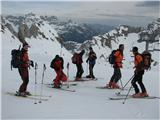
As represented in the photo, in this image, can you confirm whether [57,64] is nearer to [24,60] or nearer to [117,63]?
[117,63]

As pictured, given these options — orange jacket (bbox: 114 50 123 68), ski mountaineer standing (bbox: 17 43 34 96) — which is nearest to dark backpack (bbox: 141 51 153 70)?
orange jacket (bbox: 114 50 123 68)

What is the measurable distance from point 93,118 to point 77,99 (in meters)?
3.06

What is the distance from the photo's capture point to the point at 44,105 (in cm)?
1308

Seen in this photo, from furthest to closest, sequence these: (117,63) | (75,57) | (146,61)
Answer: (75,57)
(117,63)
(146,61)

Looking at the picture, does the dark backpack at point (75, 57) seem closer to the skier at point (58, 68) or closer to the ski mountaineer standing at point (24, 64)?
the skier at point (58, 68)

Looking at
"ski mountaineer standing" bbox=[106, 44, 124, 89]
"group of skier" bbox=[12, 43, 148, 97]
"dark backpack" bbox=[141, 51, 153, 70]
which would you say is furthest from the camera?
"ski mountaineer standing" bbox=[106, 44, 124, 89]

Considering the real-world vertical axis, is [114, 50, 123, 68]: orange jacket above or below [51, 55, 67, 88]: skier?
above

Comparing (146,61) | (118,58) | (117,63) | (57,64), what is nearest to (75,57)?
(57,64)

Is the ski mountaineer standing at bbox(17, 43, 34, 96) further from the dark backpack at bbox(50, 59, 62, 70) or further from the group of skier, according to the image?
the dark backpack at bbox(50, 59, 62, 70)

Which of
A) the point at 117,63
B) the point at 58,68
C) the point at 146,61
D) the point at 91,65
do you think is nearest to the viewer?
the point at 146,61

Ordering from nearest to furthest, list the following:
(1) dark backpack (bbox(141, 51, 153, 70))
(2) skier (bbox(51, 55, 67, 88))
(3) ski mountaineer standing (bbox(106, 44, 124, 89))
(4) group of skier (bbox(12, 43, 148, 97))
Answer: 1. (4) group of skier (bbox(12, 43, 148, 97))
2. (1) dark backpack (bbox(141, 51, 153, 70))
3. (3) ski mountaineer standing (bbox(106, 44, 124, 89))
4. (2) skier (bbox(51, 55, 67, 88))

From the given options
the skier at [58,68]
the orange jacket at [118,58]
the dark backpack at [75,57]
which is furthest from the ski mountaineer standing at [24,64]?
the dark backpack at [75,57]

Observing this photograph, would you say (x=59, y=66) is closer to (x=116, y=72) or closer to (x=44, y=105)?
(x=116, y=72)

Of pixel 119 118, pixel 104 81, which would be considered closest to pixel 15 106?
pixel 119 118
